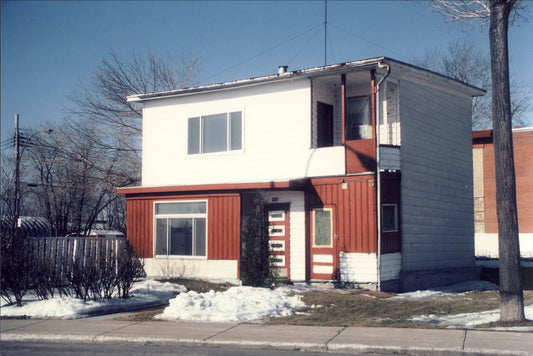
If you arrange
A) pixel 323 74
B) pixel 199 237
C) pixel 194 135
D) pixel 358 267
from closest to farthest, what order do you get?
pixel 358 267
pixel 323 74
pixel 199 237
pixel 194 135

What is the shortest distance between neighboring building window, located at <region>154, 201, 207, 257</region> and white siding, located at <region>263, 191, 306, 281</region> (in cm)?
277

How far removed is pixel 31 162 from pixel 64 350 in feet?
123

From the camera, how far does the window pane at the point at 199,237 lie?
18625 millimetres

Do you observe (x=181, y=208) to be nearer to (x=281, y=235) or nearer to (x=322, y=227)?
(x=281, y=235)

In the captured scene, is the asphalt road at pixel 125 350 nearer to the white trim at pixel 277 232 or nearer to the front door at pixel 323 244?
the front door at pixel 323 244

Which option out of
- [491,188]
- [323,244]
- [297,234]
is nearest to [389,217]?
[323,244]

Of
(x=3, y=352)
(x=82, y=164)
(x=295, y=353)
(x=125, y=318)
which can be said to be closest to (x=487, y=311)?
(x=295, y=353)

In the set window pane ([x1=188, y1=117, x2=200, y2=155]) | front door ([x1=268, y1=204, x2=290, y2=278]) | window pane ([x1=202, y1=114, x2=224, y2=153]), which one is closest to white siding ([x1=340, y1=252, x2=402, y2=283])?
front door ([x1=268, y1=204, x2=290, y2=278])

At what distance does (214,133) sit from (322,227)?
525 centimetres

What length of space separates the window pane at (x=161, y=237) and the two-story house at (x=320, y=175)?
51 millimetres

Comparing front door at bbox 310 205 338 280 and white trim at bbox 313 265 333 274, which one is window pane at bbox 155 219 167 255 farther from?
white trim at bbox 313 265 333 274

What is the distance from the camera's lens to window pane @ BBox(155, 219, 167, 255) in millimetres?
19406

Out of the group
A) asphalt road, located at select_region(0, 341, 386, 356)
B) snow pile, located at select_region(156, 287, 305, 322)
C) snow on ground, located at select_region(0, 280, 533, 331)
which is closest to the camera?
asphalt road, located at select_region(0, 341, 386, 356)

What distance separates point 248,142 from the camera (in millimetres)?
18859
